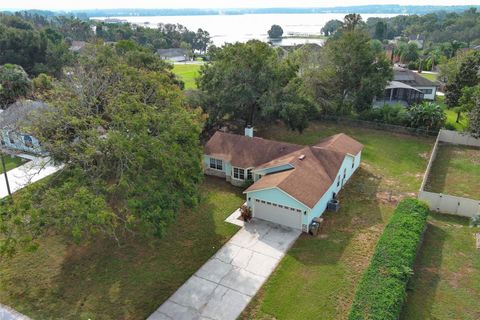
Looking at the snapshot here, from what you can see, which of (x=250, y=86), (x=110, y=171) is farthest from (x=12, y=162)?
(x=250, y=86)

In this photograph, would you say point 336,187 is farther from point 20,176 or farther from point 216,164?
point 20,176

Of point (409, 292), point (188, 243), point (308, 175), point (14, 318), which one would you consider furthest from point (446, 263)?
point (14, 318)

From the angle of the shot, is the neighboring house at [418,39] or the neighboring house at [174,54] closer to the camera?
the neighboring house at [174,54]

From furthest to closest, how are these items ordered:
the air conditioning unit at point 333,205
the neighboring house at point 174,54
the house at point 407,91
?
the neighboring house at point 174,54, the house at point 407,91, the air conditioning unit at point 333,205

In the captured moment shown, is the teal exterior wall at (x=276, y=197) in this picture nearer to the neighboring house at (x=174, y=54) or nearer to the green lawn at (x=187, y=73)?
the green lawn at (x=187, y=73)

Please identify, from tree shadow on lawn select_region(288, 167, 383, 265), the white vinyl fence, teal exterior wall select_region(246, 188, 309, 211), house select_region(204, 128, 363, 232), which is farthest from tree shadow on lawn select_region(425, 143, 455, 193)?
teal exterior wall select_region(246, 188, 309, 211)

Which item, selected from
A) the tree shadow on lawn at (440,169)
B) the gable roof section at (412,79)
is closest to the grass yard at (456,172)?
the tree shadow on lawn at (440,169)
